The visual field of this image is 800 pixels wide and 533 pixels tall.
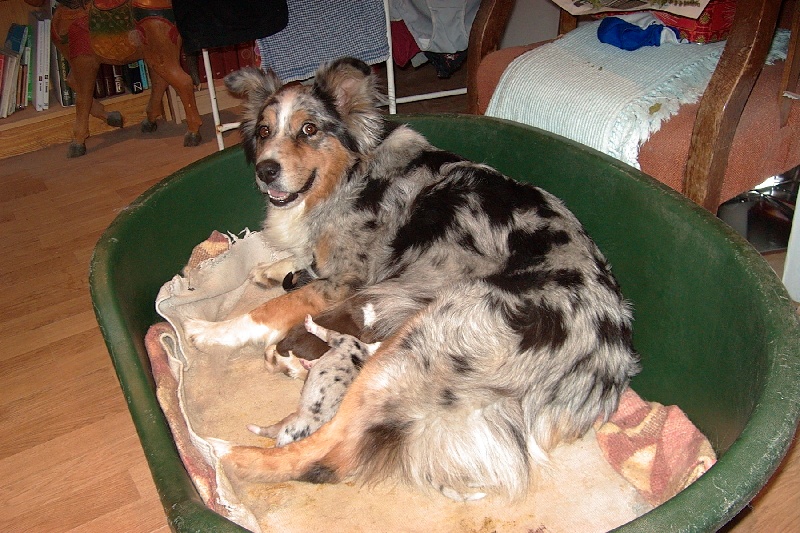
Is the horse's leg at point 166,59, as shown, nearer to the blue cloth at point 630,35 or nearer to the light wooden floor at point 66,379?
the light wooden floor at point 66,379

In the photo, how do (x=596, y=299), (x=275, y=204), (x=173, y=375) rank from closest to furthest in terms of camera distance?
1. (x=596, y=299)
2. (x=173, y=375)
3. (x=275, y=204)

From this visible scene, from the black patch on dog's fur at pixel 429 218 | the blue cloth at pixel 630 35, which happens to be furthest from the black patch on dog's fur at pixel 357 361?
the blue cloth at pixel 630 35

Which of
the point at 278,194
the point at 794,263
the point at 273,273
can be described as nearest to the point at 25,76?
the point at 273,273

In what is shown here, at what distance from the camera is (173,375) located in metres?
2.32

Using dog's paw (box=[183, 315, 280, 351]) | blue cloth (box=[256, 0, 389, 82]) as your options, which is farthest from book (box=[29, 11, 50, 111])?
dog's paw (box=[183, 315, 280, 351])

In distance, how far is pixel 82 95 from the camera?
4645 mm

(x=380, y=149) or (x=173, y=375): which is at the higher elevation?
(x=380, y=149)

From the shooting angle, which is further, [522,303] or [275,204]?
[275,204]

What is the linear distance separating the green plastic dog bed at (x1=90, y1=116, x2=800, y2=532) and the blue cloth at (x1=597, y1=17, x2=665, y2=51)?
0.71 metres

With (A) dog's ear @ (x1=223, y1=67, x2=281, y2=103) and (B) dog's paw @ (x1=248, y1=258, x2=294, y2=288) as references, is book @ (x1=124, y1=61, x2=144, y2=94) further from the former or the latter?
(B) dog's paw @ (x1=248, y1=258, x2=294, y2=288)

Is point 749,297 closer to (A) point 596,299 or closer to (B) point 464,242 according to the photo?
(A) point 596,299

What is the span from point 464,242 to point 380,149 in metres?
0.66

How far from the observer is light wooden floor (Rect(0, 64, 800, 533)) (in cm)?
221

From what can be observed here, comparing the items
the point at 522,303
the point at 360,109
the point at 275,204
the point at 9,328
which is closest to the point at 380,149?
the point at 360,109
